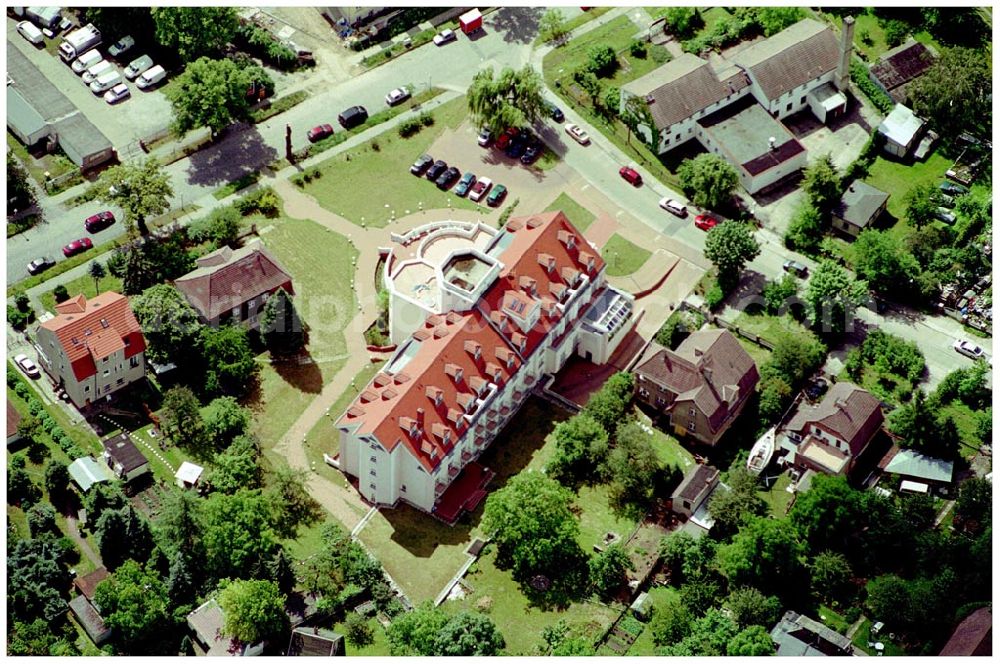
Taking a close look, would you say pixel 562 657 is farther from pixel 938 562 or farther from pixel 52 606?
pixel 52 606

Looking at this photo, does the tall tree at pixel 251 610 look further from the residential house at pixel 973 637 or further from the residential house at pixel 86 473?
the residential house at pixel 973 637

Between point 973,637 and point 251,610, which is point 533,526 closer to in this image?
point 251,610

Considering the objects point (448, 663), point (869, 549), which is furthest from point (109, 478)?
point (869, 549)

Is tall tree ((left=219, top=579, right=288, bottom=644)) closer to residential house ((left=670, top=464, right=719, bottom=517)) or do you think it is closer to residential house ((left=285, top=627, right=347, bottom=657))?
residential house ((left=285, top=627, right=347, bottom=657))

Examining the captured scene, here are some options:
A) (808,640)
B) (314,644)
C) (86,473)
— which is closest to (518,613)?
(314,644)

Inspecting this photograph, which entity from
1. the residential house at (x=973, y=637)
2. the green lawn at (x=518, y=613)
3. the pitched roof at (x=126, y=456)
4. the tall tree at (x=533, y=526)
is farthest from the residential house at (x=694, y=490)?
the pitched roof at (x=126, y=456)

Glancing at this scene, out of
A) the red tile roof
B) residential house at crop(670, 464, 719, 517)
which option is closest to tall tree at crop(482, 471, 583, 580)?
the red tile roof
